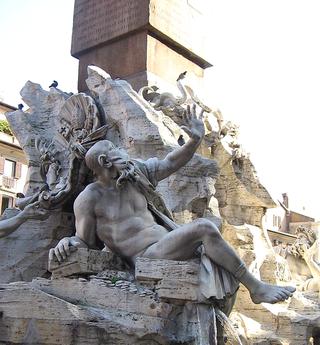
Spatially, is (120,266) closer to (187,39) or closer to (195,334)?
(195,334)

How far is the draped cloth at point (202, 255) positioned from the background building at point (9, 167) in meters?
18.7

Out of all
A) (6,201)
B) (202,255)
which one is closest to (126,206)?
(202,255)

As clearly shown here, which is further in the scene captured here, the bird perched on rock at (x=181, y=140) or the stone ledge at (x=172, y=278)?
the bird perched on rock at (x=181, y=140)

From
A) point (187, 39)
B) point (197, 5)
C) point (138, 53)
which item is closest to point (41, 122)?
point (138, 53)

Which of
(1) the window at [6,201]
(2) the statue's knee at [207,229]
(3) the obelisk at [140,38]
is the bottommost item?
(2) the statue's knee at [207,229]

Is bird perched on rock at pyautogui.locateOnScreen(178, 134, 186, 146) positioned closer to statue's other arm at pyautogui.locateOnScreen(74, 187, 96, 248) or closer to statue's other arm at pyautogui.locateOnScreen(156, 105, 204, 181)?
statue's other arm at pyautogui.locateOnScreen(156, 105, 204, 181)

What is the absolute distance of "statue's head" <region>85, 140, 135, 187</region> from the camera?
5.68 meters

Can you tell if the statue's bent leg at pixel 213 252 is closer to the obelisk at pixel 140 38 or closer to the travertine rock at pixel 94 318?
the travertine rock at pixel 94 318

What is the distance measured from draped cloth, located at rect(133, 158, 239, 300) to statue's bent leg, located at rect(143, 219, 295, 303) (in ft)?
0.22

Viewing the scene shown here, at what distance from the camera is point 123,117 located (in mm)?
7773

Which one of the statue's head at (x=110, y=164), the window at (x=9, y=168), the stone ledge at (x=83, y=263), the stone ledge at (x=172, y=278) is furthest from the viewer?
the window at (x=9, y=168)

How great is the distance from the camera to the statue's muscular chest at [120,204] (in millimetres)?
5711

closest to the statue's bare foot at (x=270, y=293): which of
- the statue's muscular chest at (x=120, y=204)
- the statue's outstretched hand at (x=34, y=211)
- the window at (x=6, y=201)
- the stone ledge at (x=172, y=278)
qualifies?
the stone ledge at (x=172, y=278)

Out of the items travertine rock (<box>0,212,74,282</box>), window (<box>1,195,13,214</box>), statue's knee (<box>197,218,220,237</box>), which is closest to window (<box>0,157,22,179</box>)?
window (<box>1,195,13,214</box>)
